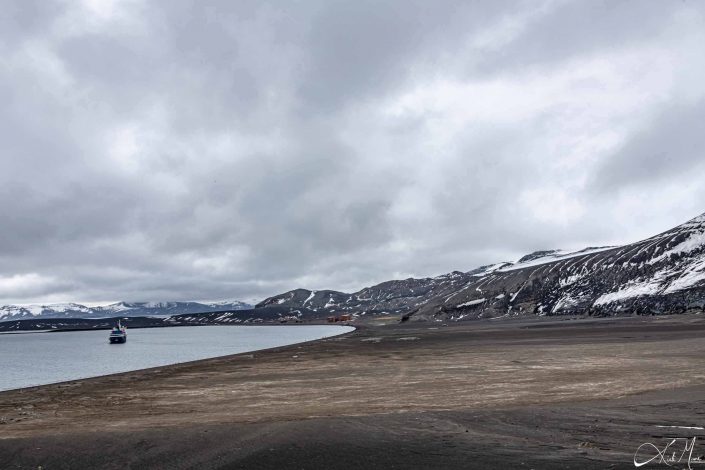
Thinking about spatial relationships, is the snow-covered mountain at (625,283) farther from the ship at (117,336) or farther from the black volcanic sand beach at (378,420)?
the ship at (117,336)

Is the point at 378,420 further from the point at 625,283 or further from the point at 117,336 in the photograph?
the point at 625,283

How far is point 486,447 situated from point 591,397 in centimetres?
1055

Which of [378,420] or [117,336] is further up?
[378,420]

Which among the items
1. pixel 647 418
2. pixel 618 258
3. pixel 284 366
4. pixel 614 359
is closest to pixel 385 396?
pixel 647 418

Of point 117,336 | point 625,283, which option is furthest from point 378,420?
point 625,283

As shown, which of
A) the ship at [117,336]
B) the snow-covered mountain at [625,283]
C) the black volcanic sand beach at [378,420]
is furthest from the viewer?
the ship at [117,336]

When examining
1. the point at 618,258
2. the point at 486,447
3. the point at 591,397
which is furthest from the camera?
the point at 618,258

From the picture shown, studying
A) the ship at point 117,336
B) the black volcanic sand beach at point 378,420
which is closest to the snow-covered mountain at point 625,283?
the black volcanic sand beach at point 378,420

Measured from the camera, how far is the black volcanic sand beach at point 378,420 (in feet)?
45.2

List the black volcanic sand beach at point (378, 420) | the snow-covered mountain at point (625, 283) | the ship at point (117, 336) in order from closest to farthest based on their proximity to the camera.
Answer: the black volcanic sand beach at point (378, 420) → the snow-covered mountain at point (625, 283) → the ship at point (117, 336)

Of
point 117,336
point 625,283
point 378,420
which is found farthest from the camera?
point 625,283

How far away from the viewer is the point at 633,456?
40.5 ft

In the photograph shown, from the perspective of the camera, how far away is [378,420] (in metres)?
18.5

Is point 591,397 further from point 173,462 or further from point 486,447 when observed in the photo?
point 173,462
